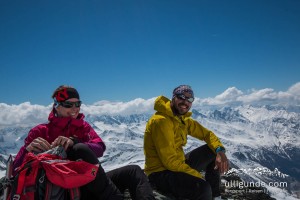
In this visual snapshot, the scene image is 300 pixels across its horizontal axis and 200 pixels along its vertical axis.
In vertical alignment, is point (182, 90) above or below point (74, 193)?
above

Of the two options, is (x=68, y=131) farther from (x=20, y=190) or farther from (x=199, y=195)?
(x=199, y=195)

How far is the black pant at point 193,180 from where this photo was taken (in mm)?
6867

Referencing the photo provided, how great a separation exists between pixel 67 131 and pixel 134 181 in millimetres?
2058

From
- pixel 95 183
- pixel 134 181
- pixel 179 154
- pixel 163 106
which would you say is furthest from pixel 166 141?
pixel 95 183

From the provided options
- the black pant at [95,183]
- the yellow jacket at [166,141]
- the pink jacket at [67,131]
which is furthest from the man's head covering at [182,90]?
the black pant at [95,183]

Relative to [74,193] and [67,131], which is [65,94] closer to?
[67,131]

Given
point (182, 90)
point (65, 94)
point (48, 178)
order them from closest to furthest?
point (48, 178) < point (65, 94) < point (182, 90)

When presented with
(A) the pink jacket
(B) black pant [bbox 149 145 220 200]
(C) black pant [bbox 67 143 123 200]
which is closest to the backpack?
(C) black pant [bbox 67 143 123 200]

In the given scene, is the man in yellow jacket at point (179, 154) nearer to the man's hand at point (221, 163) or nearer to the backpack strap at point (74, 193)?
the man's hand at point (221, 163)

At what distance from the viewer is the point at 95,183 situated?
17.8 ft

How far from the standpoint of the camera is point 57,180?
4.91 meters

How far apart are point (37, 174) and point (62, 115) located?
6.87 feet

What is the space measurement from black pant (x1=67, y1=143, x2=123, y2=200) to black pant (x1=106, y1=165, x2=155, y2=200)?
56cm

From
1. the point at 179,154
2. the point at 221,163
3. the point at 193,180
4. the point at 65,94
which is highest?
the point at 65,94
